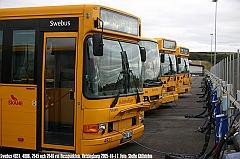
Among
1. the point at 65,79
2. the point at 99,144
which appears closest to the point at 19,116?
the point at 65,79

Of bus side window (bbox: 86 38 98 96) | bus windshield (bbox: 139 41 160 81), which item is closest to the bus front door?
bus side window (bbox: 86 38 98 96)

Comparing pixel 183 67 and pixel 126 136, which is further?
pixel 183 67

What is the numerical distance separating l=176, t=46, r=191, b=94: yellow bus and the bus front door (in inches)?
604

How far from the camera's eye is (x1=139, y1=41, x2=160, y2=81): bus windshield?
1498cm

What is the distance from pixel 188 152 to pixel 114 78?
273 cm

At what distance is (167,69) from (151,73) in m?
3.77

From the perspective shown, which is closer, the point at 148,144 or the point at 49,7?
the point at 49,7

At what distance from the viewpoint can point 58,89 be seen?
26.5 ft

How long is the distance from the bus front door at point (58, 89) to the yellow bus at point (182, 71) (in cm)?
1535

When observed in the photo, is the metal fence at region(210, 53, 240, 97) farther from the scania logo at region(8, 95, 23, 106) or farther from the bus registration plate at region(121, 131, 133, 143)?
the scania logo at region(8, 95, 23, 106)

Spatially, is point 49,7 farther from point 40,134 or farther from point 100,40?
point 40,134

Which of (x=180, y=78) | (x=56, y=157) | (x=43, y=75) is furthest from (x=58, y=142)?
(x=180, y=78)

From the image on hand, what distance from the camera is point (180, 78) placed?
2327 centimetres

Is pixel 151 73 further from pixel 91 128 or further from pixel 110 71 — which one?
pixel 91 128
